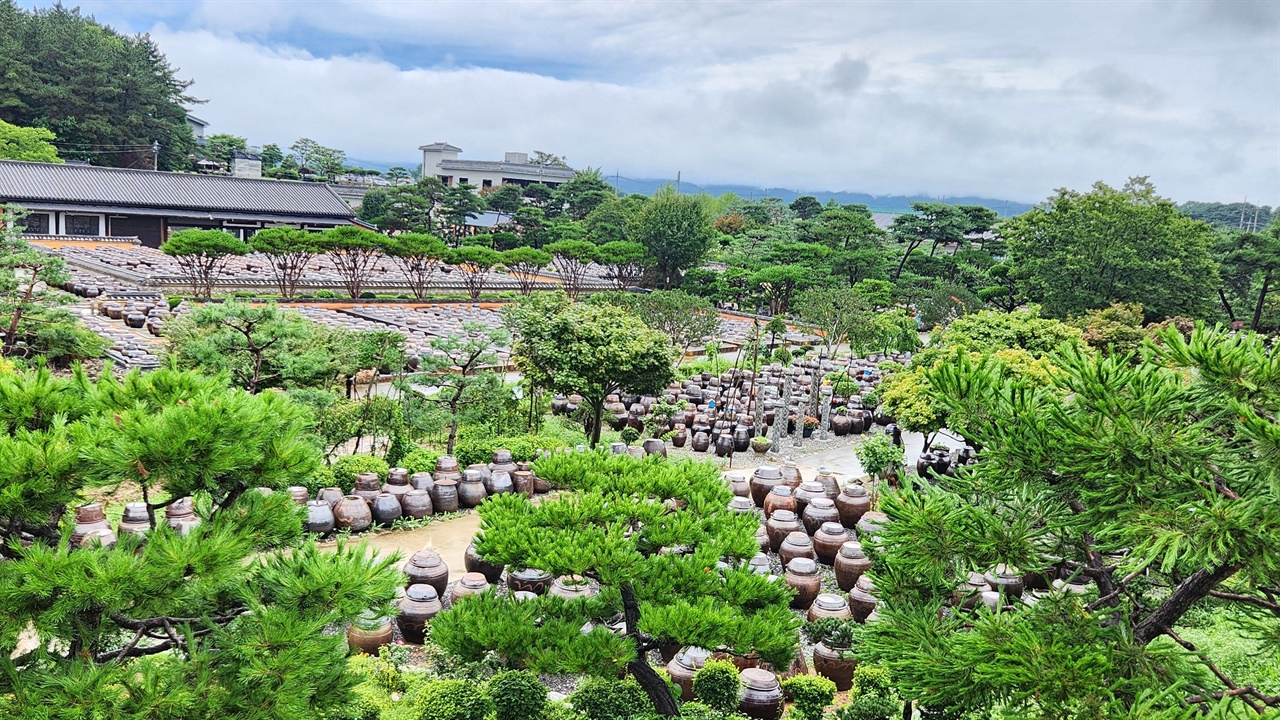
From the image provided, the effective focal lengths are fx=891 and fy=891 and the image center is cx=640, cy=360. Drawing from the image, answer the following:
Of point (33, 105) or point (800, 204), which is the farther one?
point (800, 204)

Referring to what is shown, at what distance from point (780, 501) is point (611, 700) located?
593 centimetres

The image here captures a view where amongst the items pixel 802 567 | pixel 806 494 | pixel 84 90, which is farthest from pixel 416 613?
pixel 84 90

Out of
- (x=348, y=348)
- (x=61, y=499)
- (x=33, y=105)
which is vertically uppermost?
(x=33, y=105)

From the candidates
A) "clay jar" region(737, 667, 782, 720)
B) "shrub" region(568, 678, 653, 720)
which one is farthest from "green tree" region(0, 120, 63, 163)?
"clay jar" region(737, 667, 782, 720)

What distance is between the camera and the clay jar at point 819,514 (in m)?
12.2

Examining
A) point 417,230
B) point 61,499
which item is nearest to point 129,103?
point 417,230

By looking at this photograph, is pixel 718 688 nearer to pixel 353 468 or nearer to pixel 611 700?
pixel 611 700

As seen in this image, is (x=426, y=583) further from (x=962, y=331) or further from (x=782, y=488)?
(x=962, y=331)

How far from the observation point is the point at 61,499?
439 centimetres

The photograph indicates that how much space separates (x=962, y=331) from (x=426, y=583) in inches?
482

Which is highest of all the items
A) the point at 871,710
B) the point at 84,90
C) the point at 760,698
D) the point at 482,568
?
the point at 84,90

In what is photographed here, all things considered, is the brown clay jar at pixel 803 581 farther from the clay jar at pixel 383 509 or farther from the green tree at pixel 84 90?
the green tree at pixel 84 90

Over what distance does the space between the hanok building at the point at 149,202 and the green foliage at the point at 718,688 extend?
43.0 m

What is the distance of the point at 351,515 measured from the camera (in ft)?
38.5
